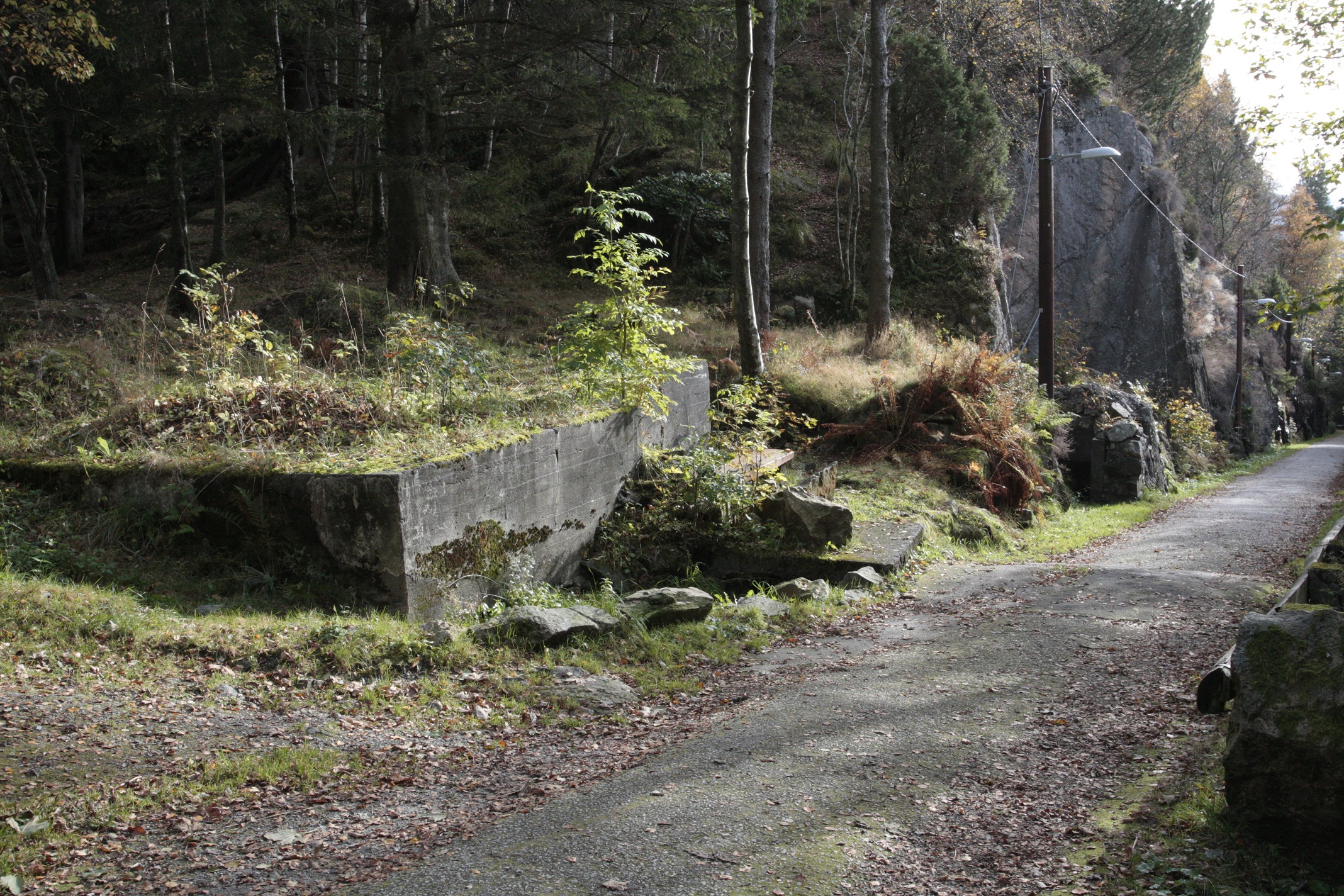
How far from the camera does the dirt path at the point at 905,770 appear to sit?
3.45m

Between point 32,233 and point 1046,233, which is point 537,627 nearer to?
point 1046,233

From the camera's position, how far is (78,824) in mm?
3566

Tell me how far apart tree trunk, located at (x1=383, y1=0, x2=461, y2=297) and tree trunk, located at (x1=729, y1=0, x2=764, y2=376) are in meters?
4.20

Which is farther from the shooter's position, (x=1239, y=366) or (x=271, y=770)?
(x=1239, y=366)

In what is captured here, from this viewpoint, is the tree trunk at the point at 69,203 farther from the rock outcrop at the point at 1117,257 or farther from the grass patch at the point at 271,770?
the rock outcrop at the point at 1117,257

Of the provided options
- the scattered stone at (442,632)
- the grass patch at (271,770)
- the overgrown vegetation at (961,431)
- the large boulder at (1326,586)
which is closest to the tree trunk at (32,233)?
the scattered stone at (442,632)

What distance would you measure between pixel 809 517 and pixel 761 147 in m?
8.68

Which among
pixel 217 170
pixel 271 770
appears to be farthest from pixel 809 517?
pixel 217 170

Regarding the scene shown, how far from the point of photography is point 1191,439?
25953mm

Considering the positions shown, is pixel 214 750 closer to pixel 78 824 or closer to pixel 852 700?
pixel 78 824

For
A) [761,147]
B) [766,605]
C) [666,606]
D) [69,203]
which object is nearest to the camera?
[666,606]

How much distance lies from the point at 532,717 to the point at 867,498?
7.15m

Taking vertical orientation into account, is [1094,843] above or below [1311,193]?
below

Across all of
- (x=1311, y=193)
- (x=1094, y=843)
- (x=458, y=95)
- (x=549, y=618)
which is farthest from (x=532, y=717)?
(x=1311, y=193)
